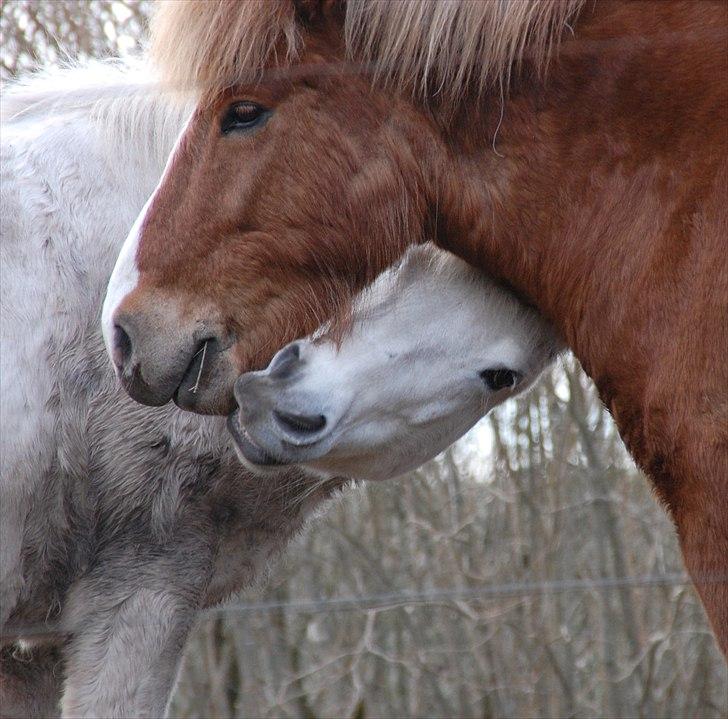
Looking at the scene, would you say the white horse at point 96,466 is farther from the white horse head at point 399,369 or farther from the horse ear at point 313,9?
the horse ear at point 313,9

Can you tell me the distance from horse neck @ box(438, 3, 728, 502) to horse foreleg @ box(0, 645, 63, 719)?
5.89 ft

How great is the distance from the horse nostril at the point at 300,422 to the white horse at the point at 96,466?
0.56 feet

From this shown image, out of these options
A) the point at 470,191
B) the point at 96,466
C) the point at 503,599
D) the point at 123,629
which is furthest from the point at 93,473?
the point at 503,599

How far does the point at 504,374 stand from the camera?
7.62 ft

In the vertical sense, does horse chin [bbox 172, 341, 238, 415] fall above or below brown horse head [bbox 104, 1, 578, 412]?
below

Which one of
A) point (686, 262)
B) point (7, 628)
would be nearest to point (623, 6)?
point (686, 262)

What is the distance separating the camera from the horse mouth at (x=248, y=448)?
2203mm

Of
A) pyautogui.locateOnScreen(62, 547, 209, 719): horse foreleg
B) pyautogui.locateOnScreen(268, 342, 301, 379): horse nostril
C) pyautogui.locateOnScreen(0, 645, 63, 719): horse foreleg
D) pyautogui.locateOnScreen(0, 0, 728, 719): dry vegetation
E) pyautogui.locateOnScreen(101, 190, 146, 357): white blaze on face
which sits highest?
pyautogui.locateOnScreen(101, 190, 146, 357): white blaze on face

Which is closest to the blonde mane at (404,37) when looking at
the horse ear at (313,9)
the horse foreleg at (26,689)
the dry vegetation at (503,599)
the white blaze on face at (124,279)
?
the horse ear at (313,9)

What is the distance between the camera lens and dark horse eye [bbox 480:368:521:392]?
2.31m

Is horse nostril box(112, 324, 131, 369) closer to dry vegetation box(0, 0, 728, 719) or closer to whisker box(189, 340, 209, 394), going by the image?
whisker box(189, 340, 209, 394)

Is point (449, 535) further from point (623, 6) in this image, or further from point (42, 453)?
point (623, 6)

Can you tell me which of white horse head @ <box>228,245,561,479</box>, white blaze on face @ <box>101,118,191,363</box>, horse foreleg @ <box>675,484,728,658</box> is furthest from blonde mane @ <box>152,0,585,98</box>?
horse foreleg @ <box>675,484,728,658</box>

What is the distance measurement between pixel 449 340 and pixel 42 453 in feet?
3.15
